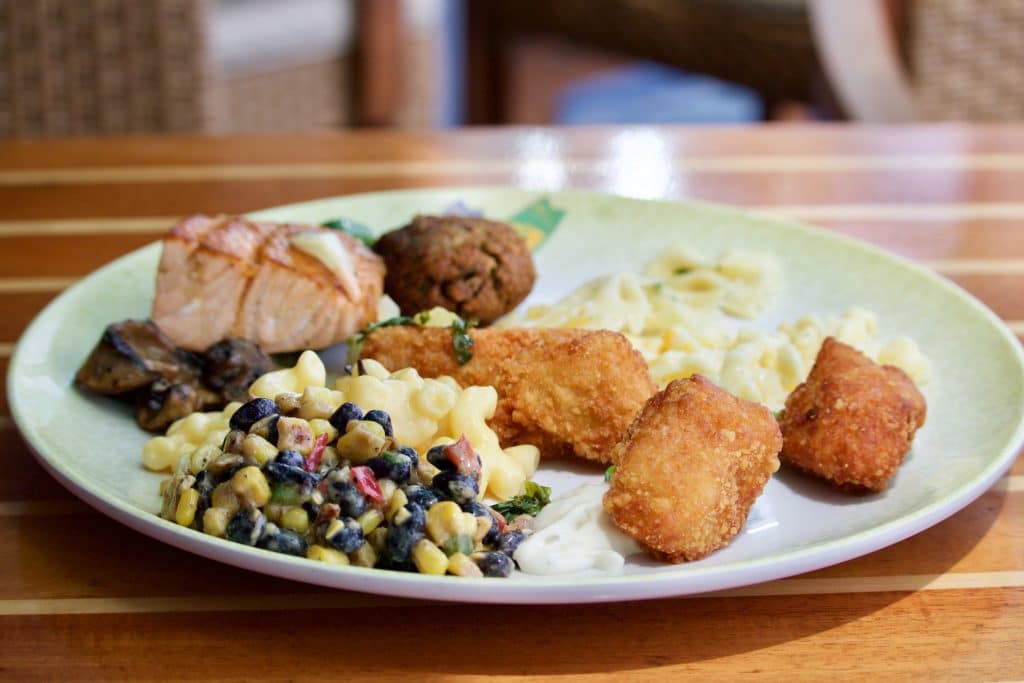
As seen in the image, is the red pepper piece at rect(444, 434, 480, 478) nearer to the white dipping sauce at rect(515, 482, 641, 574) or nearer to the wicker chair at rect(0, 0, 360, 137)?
the white dipping sauce at rect(515, 482, 641, 574)

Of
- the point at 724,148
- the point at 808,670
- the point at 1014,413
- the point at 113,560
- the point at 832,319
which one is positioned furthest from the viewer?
the point at 724,148

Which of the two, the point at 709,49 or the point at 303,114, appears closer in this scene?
the point at 303,114

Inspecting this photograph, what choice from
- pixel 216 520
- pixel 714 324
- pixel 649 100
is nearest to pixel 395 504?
pixel 216 520

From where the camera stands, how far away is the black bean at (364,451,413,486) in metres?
1.81

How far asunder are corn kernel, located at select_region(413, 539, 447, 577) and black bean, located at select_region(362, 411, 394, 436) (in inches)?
10.5

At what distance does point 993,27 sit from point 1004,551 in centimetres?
405

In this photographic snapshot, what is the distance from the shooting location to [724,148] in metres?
4.05

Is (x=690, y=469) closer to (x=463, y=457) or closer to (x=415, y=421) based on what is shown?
(x=463, y=457)

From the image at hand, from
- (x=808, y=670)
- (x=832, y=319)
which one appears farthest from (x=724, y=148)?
(x=808, y=670)

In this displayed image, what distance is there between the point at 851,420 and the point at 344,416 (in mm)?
861

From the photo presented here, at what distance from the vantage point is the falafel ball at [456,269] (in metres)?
2.71

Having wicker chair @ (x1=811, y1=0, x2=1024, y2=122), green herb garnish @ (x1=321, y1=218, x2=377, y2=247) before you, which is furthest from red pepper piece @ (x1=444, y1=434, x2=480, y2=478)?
wicker chair @ (x1=811, y1=0, x2=1024, y2=122)

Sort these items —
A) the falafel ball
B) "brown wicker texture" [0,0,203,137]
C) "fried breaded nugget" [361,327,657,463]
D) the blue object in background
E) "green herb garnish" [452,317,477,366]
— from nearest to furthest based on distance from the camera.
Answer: "fried breaded nugget" [361,327,657,463] → "green herb garnish" [452,317,477,366] → the falafel ball → "brown wicker texture" [0,0,203,137] → the blue object in background

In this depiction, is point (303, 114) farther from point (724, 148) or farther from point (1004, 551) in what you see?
point (1004, 551)
